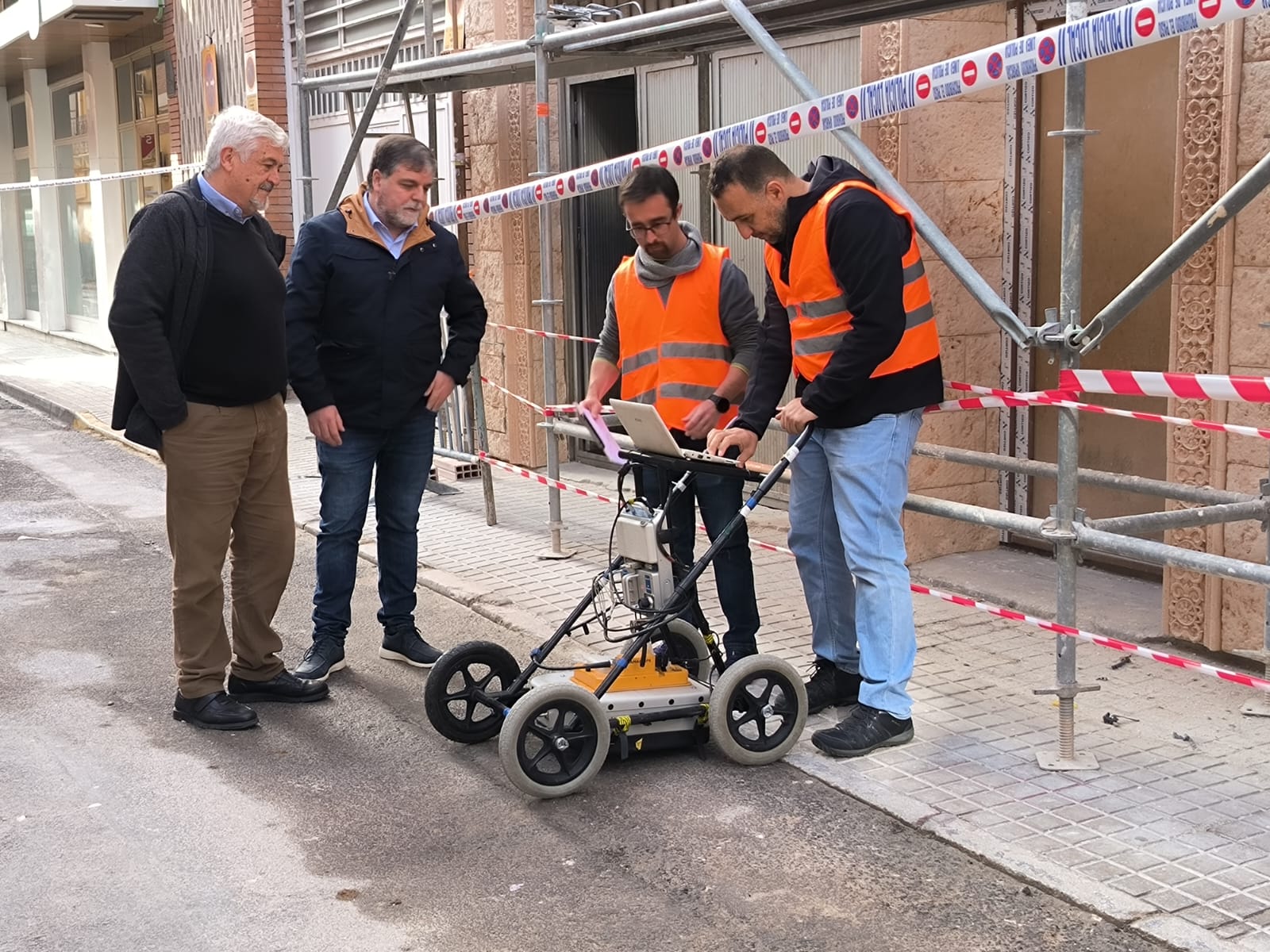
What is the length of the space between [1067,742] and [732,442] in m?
1.38

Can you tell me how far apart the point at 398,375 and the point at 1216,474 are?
3017 mm

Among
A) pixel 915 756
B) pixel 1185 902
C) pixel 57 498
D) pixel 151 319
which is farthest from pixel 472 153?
pixel 1185 902

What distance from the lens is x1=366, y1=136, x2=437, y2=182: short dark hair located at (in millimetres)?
5625

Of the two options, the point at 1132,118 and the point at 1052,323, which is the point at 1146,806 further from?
the point at 1132,118

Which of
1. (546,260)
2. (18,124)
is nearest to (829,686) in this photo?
(546,260)

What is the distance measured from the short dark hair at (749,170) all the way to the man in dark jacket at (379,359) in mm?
1275

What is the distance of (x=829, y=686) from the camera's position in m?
5.41

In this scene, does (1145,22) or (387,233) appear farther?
(387,233)

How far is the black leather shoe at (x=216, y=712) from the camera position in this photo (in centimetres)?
545

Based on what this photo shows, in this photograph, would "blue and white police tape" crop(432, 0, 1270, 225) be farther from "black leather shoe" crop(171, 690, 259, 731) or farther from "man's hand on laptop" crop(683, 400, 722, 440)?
"black leather shoe" crop(171, 690, 259, 731)

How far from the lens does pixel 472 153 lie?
1064cm

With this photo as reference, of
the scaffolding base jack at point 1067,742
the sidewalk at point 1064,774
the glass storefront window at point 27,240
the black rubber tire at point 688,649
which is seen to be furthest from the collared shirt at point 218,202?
the glass storefront window at point 27,240

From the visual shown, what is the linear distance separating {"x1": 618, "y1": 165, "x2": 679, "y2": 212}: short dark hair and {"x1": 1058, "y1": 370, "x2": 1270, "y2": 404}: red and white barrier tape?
58.6 inches

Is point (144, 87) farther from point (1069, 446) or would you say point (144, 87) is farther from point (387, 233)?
point (1069, 446)
